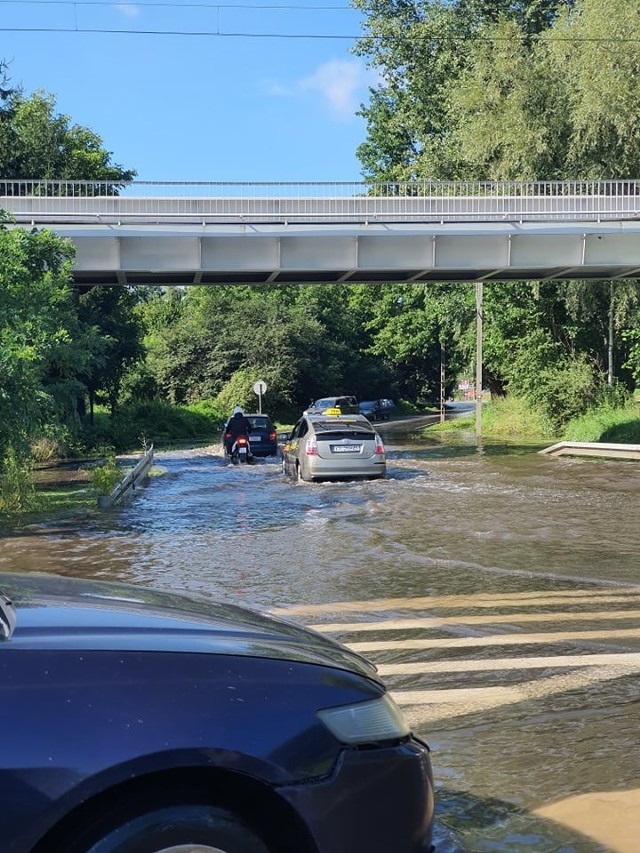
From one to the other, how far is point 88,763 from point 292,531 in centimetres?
1185

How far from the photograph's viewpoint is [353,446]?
21.0m

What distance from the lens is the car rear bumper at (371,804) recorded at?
2744mm

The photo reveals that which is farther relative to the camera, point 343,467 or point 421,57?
point 421,57

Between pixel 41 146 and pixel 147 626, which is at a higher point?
pixel 41 146

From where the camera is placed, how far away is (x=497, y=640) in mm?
7734

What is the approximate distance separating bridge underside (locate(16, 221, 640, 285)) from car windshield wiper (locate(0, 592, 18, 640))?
2681 cm

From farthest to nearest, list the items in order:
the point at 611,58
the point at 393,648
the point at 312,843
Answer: the point at 611,58 → the point at 393,648 → the point at 312,843

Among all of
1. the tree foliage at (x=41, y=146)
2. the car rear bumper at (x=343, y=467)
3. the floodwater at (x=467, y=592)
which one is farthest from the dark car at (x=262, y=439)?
the tree foliage at (x=41, y=146)

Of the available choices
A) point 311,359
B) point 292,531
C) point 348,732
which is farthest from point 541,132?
point 348,732

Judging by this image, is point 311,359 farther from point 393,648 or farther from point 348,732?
point 348,732

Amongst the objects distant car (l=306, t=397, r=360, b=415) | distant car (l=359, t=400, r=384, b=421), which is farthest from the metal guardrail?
distant car (l=359, t=400, r=384, b=421)

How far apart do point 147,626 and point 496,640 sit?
5.21 metres

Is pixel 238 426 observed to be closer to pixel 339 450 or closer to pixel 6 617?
pixel 339 450

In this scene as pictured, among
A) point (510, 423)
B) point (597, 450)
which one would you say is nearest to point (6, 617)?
point (597, 450)
